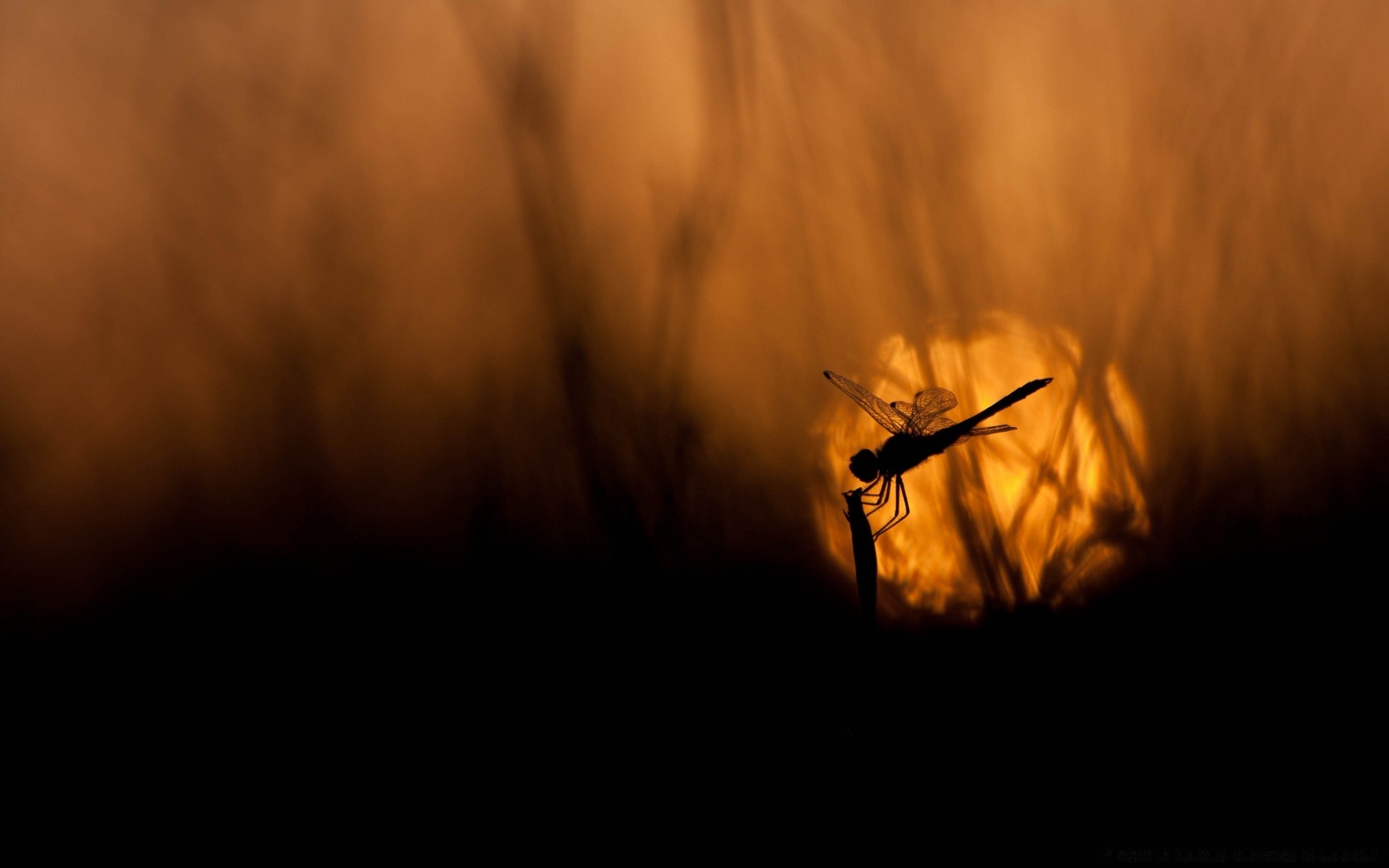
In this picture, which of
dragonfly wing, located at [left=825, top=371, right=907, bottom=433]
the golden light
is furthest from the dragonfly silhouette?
the golden light

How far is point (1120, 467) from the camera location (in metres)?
6.12

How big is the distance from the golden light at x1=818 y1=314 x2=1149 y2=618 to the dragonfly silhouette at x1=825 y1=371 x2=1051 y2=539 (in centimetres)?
132

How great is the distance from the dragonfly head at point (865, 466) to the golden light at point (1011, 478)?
216 centimetres

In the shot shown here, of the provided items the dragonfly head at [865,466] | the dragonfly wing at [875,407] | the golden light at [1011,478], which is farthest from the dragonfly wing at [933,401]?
the golden light at [1011,478]

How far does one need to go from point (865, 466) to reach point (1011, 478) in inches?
123

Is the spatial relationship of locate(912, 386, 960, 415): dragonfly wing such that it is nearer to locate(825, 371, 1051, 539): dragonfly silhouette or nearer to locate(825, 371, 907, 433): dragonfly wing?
locate(825, 371, 1051, 539): dragonfly silhouette

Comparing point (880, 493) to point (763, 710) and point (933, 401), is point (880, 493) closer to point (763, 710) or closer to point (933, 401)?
point (933, 401)

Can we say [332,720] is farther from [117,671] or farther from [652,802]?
[652,802]

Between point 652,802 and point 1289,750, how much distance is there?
5.41 meters

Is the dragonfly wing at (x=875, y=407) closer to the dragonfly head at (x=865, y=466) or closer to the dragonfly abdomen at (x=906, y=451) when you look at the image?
the dragonfly abdomen at (x=906, y=451)

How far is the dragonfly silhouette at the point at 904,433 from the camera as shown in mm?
3551

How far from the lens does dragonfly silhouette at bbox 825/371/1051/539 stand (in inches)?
140

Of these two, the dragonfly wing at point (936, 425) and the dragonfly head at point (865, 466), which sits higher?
the dragonfly wing at point (936, 425)

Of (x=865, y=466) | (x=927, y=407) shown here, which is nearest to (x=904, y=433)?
(x=927, y=407)
